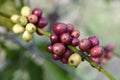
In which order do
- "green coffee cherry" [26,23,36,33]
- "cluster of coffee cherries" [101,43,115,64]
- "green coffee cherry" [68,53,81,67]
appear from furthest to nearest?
"cluster of coffee cherries" [101,43,115,64] < "green coffee cherry" [26,23,36,33] < "green coffee cherry" [68,53,81,67]

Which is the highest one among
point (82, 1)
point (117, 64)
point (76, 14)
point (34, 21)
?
point (34, 21)

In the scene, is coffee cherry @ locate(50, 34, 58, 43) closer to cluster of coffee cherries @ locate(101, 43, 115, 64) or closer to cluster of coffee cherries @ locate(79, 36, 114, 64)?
→ cluster of coffee cherries @ locate(79, 36, 114, 64)

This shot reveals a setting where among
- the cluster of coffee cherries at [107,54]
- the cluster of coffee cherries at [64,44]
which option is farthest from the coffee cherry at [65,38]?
the cluster of coffee cherries at [107,54]

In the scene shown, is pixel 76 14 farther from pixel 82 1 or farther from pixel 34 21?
pixel 34 21

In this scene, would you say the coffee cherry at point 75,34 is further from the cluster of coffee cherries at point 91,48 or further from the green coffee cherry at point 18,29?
the green coffee cherry at point 18,29

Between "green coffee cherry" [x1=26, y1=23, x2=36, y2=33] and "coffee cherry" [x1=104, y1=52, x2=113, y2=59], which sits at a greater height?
"green coffee cherry" [x1=26, y1=23, x2=36, y2=33]

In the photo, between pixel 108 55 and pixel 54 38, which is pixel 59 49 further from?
pixel 108 55

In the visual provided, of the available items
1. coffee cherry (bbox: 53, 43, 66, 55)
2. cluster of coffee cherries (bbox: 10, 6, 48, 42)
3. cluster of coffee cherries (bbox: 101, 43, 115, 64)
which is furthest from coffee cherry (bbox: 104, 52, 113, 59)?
coffee cherry (bbox: 53, 43, 66, 55)

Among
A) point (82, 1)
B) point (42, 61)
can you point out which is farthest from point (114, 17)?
point (42, 61)

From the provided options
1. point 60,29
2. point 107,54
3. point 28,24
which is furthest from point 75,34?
point 107,54
